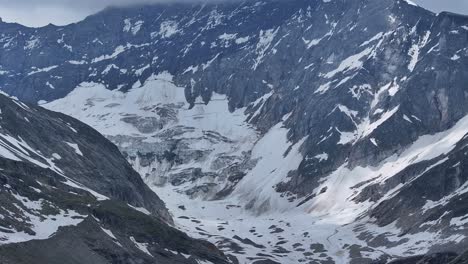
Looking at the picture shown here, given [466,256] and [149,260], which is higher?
[149,260]

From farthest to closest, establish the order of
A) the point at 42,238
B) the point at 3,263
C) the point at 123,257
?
the point at 123,257
the point at 42,238
the point at 3,263

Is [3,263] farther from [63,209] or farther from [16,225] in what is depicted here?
[63,209]

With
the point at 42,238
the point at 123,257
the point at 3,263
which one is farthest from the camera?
the point at 123,257

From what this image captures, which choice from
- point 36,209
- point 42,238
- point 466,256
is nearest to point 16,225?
point 42,238

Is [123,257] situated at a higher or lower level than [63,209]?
lower

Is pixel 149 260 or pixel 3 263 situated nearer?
pixel 3 263

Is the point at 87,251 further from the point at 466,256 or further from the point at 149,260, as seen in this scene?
the point at 466,256

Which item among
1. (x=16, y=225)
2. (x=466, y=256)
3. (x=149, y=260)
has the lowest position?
(x=466, y=256)

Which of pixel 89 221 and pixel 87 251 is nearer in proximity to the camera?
pixel 87 251

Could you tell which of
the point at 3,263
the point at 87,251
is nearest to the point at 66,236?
the point at 87,251
